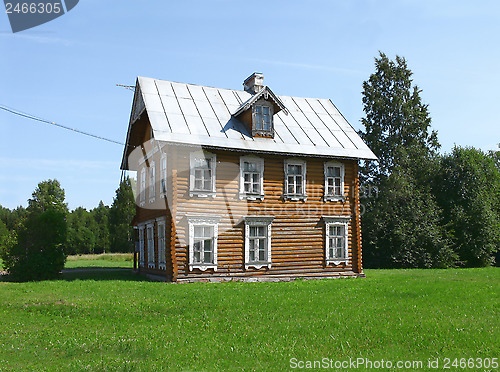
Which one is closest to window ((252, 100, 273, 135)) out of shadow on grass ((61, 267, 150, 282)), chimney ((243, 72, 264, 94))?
chimney ((243, 72, 264, 94))

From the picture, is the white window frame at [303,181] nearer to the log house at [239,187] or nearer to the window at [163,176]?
the log house at [239,187]

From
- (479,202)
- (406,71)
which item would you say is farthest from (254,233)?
(406,71)

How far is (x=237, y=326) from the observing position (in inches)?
458

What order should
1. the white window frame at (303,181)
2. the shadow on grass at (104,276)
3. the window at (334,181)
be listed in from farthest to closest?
the window at (334,181) → the white window frame at (303,181) → the shadow on grass at (104,276)

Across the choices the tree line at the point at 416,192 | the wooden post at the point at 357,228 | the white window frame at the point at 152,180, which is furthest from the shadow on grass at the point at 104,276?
the tree line at the point at 416,192

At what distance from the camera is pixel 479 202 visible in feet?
124

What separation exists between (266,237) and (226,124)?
20.0 ft

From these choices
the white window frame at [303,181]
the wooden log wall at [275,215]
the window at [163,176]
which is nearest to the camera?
the wooden log wall at [275,215]

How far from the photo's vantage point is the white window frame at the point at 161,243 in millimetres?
22653

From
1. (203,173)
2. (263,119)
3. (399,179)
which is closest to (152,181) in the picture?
(203,173)

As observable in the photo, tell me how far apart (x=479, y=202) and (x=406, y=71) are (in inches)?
533

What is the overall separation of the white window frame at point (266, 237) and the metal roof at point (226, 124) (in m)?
3.36

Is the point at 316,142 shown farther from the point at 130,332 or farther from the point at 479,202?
the point at 479,202

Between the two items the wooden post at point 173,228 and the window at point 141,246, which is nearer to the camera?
the wooden post at point 173,228
